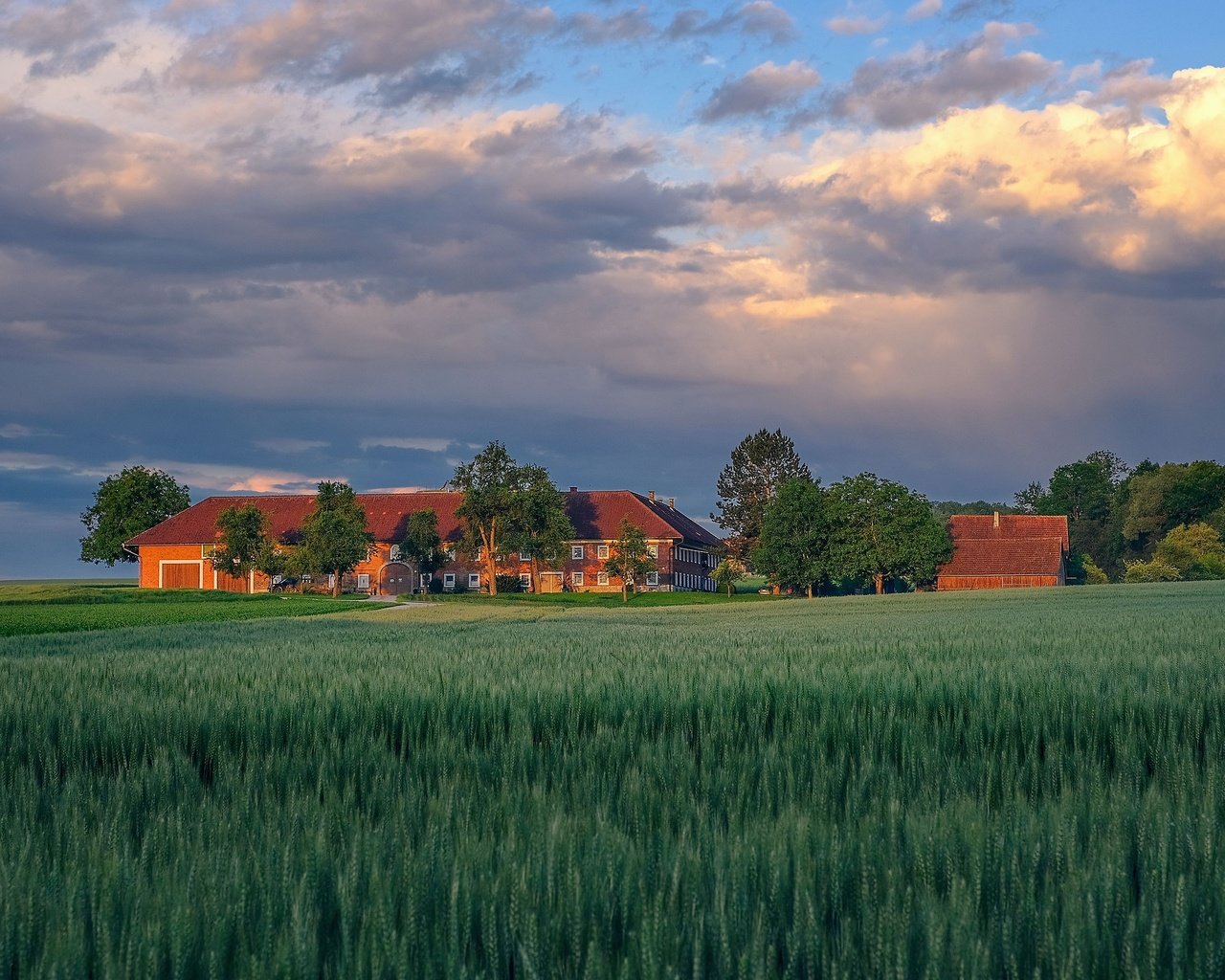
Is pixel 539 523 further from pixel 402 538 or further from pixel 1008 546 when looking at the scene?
pixel 1008 546

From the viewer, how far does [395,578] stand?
98.9m

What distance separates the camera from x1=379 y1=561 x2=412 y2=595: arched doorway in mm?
98250

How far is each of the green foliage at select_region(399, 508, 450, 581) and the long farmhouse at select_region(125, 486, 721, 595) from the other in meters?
2.03

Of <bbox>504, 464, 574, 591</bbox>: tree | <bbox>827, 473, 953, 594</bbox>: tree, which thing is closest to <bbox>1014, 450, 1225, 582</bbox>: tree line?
<bbox>827, 473, 953, 594</bbox>: tree

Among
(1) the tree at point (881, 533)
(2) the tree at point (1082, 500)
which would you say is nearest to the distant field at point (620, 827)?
(1) the tree at point (881, 533)

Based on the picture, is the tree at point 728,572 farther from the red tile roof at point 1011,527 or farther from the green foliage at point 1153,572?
the green foliage at point 1153,572

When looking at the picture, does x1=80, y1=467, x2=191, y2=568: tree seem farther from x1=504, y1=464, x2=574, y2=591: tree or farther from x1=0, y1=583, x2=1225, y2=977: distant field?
x1=0, y1=583, x2=1225, y2=977: distant field

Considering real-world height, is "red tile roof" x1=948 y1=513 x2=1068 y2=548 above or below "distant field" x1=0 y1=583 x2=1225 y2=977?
above

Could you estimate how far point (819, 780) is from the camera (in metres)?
5.05

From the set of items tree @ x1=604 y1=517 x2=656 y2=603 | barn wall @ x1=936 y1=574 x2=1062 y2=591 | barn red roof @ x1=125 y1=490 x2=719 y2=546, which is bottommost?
barn wall @ x1=936 y1=574 x2=1062 y2=591

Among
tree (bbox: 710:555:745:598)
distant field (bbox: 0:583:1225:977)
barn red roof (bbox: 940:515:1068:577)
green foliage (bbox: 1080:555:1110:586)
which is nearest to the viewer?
distant field (bbox: 0:583:1225:977)

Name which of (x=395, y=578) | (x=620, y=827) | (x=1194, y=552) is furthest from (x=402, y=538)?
(x=620, y=827)

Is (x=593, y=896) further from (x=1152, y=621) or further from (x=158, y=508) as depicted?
(x=158, y=508)

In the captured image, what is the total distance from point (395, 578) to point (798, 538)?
112 feet
